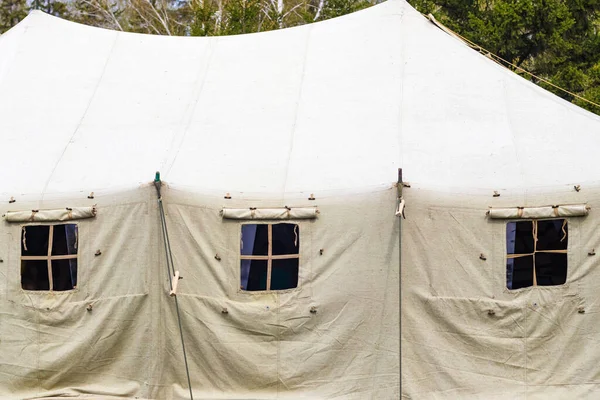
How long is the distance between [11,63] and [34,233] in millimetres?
2612

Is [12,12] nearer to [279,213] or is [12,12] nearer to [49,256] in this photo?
[49,256]

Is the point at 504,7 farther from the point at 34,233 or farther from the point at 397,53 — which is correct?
the point at 34,233

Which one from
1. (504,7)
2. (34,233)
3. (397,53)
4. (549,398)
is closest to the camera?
(549,398)

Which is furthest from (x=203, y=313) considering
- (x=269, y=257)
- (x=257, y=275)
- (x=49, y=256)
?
(x=49, y=256)

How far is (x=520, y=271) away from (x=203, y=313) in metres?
3.03

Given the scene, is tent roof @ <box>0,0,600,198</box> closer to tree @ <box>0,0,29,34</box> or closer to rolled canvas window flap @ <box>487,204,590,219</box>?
rolled canvas window flap @ <box>487,204,590,219</box>

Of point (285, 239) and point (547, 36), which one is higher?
point (547, 36)

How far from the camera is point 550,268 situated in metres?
8.91

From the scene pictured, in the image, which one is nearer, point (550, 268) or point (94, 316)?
point (550, 268)

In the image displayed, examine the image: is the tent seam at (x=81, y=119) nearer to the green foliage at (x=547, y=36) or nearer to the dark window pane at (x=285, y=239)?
the dark window pane at (x=285, y=239)

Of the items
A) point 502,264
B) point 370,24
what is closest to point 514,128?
point 502,264

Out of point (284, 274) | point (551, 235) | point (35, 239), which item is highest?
point (551, 235)

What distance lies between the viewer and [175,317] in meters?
9.26

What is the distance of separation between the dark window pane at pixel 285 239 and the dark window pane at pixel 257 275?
0.18 metres
